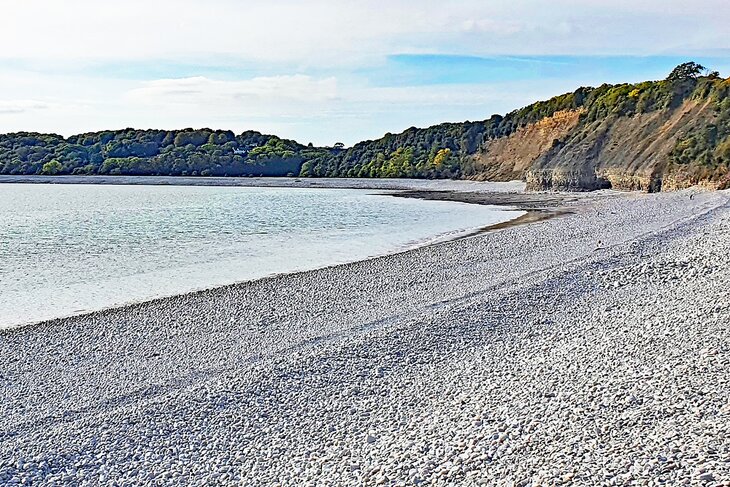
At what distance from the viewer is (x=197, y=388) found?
844 cm

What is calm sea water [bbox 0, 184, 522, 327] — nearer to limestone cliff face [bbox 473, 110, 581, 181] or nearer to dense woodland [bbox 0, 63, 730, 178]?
limestone cliff face [bbox 473, 110, 581, 181]

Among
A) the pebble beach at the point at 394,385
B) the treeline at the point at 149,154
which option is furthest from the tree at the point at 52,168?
the pebble beach at the point at 394,385

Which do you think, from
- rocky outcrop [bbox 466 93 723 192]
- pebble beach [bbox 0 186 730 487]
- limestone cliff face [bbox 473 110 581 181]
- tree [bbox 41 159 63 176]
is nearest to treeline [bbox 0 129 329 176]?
tree [bbox 41 159 63 176]

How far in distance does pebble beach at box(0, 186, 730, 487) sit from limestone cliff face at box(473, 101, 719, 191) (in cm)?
3410

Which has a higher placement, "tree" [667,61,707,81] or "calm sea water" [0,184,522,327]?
"tree" [667,61,707,81]

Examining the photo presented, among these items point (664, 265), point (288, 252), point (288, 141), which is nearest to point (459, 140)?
point (288, 141)

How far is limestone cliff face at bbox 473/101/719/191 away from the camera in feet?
162

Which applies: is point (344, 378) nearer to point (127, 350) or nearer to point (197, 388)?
point (197, 388)

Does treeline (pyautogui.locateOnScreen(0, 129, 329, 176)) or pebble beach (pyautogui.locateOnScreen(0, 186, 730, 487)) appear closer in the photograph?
pebble beach (pyautogui.locateOnScreen(0, 186, 730, 487))

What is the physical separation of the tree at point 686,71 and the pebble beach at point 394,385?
5086cm

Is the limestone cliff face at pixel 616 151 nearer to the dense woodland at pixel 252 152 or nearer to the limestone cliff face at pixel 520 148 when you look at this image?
the limestone cliff face at pixel 520 148

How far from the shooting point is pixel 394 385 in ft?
26.4

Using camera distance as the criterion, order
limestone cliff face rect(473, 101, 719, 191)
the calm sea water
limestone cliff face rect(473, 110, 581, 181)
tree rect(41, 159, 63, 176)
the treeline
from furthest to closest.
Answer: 1. the treeline
2. tree rect(41, 159, 63, 176)
3. limestone cliff face rect(473, 110, 581, 181)
4. limestone cliff face rect(473, 101, 719, 191)
5. the calm sea water

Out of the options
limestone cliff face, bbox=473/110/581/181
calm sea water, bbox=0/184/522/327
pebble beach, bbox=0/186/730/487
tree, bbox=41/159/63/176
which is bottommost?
calm sea water, bbox=0/184/522/327
